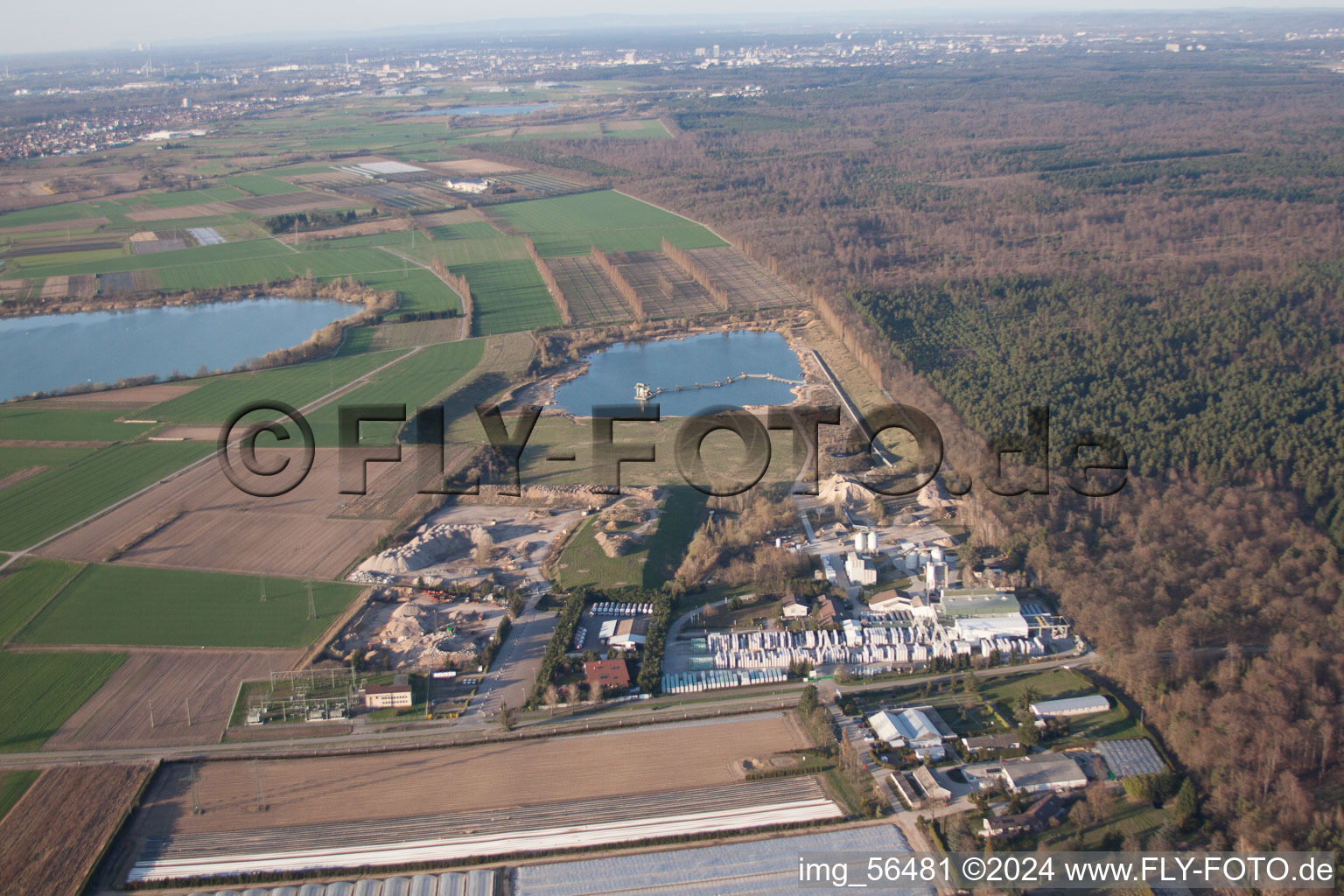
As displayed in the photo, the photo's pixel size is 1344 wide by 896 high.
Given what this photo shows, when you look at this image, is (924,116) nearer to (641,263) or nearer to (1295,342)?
(641,263)

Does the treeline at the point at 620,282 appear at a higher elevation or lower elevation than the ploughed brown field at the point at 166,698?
higher

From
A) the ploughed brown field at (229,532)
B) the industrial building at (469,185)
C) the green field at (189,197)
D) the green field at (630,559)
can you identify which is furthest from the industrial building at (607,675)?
the green field at (189,197)

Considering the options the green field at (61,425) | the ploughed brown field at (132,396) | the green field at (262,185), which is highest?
the green field at (262,185)

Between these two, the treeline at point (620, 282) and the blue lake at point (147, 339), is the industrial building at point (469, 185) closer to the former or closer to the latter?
the treeline at point (620, 282)

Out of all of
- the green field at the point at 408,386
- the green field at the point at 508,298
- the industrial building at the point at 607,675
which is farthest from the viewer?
the green field at the point at 508,298

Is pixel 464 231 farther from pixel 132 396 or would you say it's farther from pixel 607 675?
pixel 607 675

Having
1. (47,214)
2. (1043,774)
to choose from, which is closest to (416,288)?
(47,214)

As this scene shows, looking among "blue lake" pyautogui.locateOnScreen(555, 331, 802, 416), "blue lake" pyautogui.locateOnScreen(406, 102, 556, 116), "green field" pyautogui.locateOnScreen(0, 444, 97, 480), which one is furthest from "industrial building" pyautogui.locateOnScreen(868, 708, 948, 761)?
"blue lake" pyautogui.locateOnScreen(406, 102, 556, 116)
